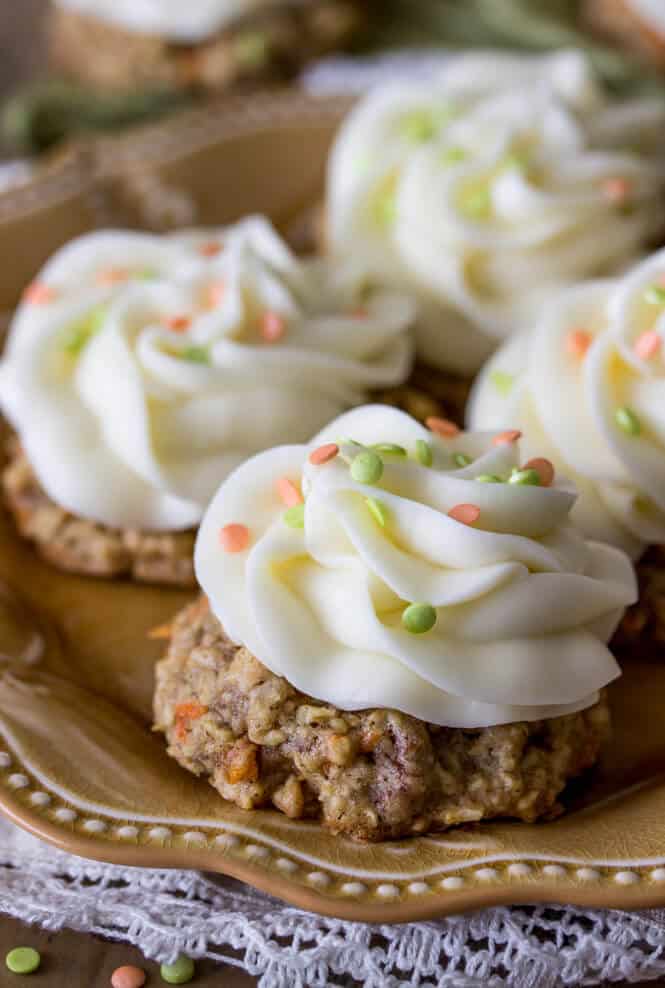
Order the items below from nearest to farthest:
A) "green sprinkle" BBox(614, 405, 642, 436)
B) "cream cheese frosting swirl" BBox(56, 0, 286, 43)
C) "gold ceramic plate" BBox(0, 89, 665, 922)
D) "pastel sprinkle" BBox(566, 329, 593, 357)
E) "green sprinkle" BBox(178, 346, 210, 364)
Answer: "gold ceramic plate" BBox(0, 89, 665, 922)
"green sprinkle" BBox(614, 405, 642, 436)
"pastel sprinkle" BBox(566, 329, 593, 357)
"green sprinkle" BBox(178, 346, 210, 364)
"cream cheese frosting swirl" BBox(56, 0, 286, 43)

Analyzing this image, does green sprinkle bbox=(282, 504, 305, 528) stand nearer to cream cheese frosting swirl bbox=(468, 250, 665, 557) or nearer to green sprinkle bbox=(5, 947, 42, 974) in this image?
Result: cream cheese frosting swirl bbox=(468, 250, 665, 557)

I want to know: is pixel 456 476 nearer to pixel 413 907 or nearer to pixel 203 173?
pixel 413 907

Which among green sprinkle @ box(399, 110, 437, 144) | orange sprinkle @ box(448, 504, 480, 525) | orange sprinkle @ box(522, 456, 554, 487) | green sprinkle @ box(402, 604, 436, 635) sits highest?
green sprinkle @ box(399, 110, 437, 144)

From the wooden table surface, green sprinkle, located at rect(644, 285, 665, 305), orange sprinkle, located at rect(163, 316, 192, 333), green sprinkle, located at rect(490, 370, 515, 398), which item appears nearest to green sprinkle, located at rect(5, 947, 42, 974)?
the wooden table surface

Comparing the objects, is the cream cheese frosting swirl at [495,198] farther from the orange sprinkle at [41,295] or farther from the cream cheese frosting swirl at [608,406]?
the orange sprinkle at [41,295]

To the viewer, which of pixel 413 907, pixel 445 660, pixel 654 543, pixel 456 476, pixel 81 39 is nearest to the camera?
pixel 413 907

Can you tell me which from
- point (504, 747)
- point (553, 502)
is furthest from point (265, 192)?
point (504, 747)
